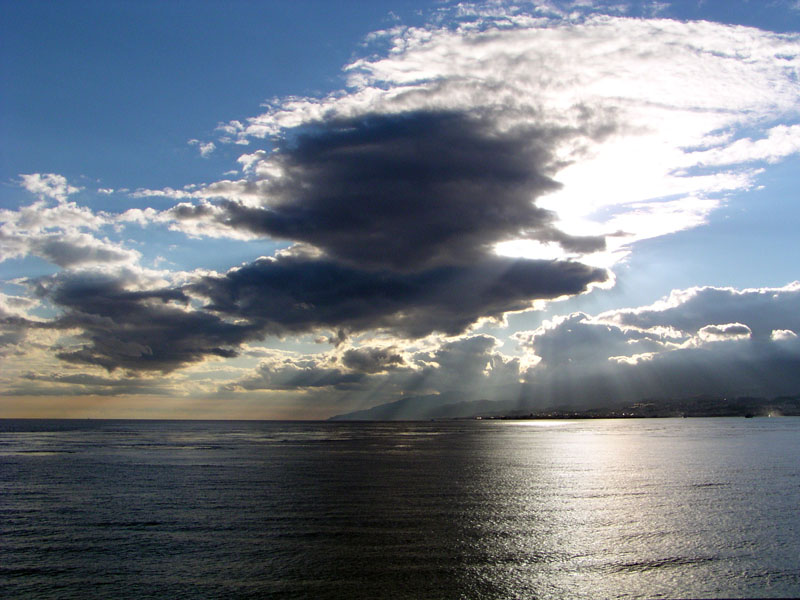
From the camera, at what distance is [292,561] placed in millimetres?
34656

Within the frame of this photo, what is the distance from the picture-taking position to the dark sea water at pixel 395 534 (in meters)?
31.1

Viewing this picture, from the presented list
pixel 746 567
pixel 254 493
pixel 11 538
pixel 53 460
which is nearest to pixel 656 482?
pixel 746 567

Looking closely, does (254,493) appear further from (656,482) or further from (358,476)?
(656,482)

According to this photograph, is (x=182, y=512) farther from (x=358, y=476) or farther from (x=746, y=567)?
(x=746, y=567)

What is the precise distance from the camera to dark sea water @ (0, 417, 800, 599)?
31141mm

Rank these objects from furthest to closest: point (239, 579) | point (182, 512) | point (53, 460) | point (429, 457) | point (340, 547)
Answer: point (429, 457) → point (53, 460) → point (182, 512) → point (340, 547) → point (239, 579)

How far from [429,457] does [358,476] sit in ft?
110

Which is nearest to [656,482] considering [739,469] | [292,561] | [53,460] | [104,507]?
[739,469]

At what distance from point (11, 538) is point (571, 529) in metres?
39.7

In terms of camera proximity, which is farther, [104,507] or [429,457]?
[429,457]

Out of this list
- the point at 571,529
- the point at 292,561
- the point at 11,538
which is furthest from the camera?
the point at 571,529

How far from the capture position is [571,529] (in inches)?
1748

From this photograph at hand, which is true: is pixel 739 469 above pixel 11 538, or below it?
below

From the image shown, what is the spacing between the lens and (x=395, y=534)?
4103 centimetres
